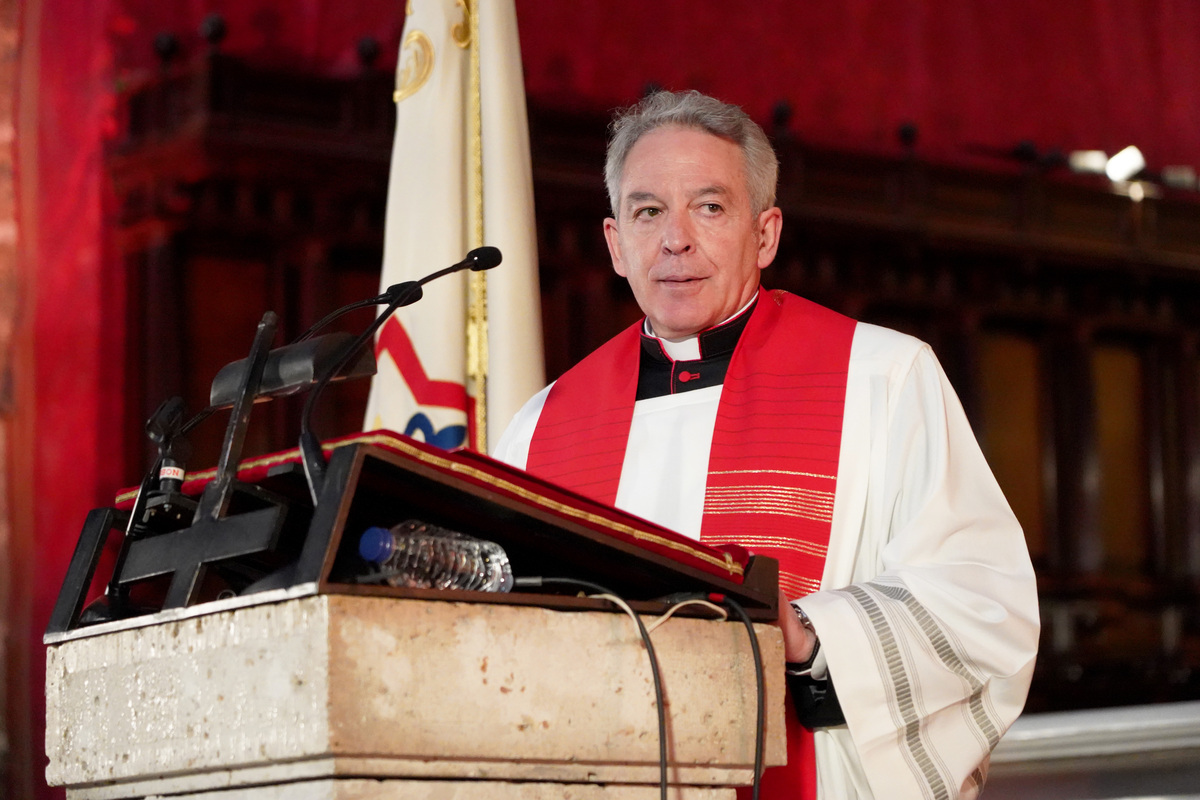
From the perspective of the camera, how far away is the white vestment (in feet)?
5.57

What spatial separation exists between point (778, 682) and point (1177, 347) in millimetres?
8184

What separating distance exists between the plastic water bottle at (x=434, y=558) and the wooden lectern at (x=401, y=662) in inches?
0.9

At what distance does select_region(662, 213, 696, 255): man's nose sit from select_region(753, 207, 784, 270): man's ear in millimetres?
A: 156

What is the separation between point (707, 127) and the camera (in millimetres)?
2375

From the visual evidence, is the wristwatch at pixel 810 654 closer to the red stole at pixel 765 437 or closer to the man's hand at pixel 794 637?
the man's hand at pixel 794 637

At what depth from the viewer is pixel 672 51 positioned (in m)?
7.43

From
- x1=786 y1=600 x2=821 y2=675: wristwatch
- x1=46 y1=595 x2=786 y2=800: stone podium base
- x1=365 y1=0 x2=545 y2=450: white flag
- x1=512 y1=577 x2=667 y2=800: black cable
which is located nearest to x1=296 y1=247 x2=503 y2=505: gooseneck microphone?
x1=46 y1=595 x2=786 y2=800: stone podium base

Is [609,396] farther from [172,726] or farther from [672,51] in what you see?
[672,51]

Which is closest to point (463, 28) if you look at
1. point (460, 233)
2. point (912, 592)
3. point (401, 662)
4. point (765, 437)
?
point (460, 233)

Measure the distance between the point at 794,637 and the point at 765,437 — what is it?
706mm

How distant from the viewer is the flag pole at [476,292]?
3.03m

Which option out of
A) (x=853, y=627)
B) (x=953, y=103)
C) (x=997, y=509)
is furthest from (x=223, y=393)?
(x=953, y=103)

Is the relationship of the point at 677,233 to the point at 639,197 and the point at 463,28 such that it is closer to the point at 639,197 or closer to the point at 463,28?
the point at 639,197

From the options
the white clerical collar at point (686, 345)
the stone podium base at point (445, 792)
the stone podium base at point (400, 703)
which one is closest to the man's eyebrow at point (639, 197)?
the white clerical collar at point (686, 345)
